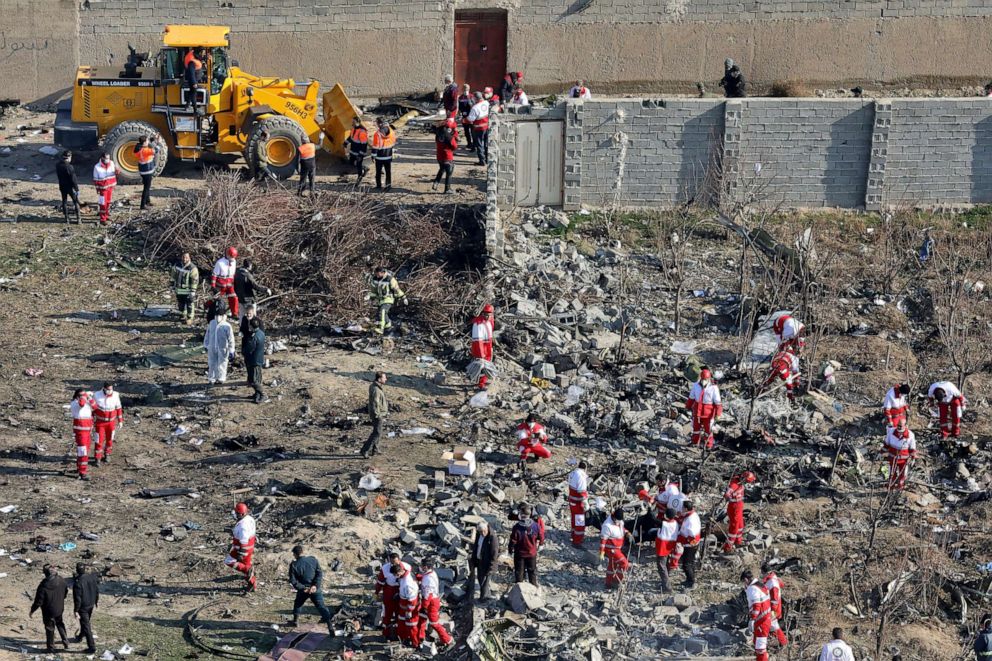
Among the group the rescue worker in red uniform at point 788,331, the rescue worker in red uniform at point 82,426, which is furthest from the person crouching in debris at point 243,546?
the rescue worker in red uniform at point 788,331

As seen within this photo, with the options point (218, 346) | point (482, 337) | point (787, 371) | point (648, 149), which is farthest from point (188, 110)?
point (787, 371)

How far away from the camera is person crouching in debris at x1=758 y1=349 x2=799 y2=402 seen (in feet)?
74.8

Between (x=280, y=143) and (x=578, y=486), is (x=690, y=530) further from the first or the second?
(x=280, y=143)

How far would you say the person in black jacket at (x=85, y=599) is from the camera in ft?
53.5

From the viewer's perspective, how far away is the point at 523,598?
17.9 meters

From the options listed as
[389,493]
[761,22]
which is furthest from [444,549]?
[761,22]

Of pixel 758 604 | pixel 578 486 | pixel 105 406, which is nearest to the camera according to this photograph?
pixel 758 604

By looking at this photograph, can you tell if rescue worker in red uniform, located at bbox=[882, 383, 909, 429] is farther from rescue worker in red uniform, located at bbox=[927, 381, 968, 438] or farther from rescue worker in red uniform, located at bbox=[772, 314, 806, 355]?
rescue worker in red uniform, located at bbox=[772, 314, 806, 355]

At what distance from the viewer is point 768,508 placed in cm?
2078

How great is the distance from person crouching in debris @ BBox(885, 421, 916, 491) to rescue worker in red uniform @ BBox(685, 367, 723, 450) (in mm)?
2140

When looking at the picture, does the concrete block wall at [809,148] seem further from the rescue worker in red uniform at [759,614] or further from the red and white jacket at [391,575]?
the red and white jacket at [391,575]

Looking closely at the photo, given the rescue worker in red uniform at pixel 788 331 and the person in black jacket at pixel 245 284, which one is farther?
the person in black jacket at pixel 245 284

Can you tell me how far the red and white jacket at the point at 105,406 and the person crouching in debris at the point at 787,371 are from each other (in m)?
8.23

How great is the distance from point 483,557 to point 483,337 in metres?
5.50
